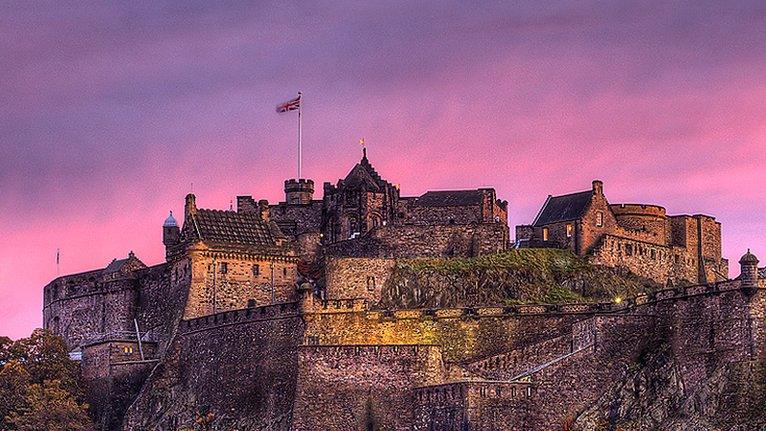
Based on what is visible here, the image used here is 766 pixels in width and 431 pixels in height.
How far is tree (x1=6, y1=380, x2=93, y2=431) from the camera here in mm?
114562

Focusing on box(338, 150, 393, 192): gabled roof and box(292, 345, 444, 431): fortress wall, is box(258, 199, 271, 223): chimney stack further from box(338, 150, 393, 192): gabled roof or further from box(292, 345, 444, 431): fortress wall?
box(292, 345, 444, 431): fortress wall

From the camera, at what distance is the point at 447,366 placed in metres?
106

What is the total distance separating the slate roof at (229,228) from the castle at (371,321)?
0.11 meters

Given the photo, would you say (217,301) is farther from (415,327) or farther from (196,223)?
(415,327)

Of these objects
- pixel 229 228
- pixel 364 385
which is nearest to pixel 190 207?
pixel 229 228

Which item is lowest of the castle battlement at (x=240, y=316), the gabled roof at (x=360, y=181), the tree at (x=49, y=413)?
the tree at (x=49, y=413)

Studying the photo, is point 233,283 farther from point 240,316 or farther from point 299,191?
point 299,191

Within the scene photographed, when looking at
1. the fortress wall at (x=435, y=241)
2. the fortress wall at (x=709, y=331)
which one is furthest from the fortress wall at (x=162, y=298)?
the fortress wall at (x=709, y=331)

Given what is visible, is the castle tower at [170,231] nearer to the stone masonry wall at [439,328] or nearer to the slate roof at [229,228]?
the slate roof at [229,228]

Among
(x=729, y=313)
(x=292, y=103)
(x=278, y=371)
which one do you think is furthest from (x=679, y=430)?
(x=292, y=103)

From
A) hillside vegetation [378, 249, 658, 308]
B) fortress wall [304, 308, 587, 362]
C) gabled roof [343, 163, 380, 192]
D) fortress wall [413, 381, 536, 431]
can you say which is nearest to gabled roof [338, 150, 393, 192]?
gabled roof [343, 163, 380, 192]

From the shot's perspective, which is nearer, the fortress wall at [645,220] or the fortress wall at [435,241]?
the fortress wall at [435,241]

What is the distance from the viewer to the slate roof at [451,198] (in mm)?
126000

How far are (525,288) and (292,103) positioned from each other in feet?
76.2
